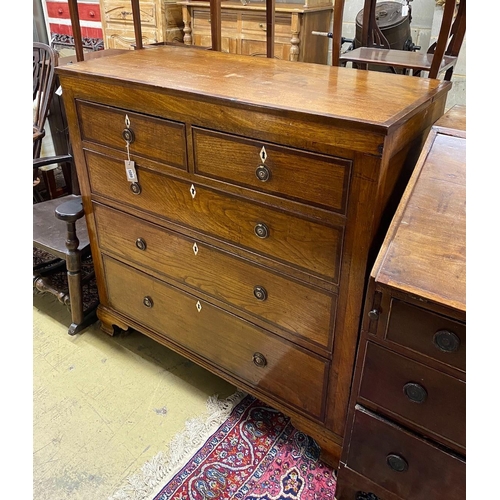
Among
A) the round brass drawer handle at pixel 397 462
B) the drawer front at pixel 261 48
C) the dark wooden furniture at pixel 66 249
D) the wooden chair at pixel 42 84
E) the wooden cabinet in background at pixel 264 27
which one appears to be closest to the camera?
the round brass drawer handle at pixel 397 462

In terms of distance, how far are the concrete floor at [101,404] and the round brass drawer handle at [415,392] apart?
81 cm

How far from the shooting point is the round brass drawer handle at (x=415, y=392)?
0.87 m

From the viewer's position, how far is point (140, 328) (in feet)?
5.44

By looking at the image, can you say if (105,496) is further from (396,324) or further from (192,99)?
(192,99)

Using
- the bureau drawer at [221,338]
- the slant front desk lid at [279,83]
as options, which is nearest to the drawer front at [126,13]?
the slant front desk lid at [279,83]

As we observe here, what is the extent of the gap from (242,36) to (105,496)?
302cm

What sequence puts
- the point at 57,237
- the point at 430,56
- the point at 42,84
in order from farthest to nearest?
1. the point at 42,84
2. the point at 57,237
3. the point at 430,56

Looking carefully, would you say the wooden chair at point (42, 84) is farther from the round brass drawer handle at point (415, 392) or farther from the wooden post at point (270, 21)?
the round brass drawer handle at point (415, 392)

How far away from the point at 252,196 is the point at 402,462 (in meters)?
0.70

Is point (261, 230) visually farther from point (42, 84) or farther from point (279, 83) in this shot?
point (42, 84)

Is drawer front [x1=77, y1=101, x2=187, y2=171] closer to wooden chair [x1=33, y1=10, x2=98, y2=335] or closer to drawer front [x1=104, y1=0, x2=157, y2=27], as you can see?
wooden chair [x1=33, y1=10, x2=98, y2=335]

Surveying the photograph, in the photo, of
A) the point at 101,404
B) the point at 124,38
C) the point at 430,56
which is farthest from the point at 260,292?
the point at 124,38

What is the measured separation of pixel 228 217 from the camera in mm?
1163

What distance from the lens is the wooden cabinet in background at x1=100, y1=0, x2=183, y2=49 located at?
10.9ft
